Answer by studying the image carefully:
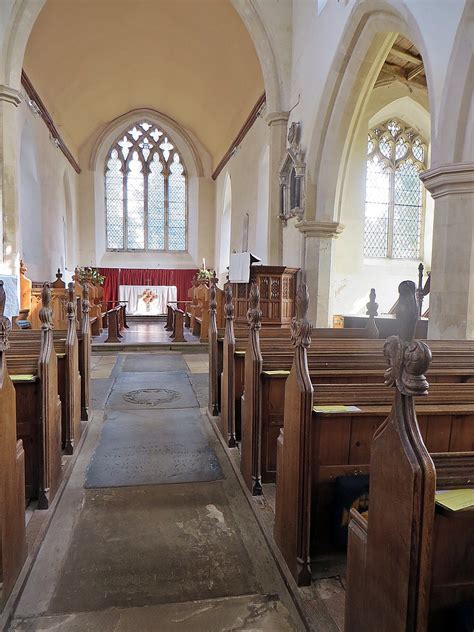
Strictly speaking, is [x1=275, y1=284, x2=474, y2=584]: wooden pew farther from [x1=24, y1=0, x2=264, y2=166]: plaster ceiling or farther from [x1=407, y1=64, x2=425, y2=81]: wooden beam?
[x1=24, y1=0, x2=264, y2=166]: plaster ceiling

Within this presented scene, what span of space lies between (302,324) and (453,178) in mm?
3028

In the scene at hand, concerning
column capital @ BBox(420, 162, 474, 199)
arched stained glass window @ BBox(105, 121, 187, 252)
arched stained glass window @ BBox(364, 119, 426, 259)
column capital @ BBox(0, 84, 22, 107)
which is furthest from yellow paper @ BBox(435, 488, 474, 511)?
arched stained glass window @ BBox(105, 121, 187, 252)

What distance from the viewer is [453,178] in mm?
4195

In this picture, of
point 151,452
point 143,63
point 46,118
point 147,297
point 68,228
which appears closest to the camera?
point 151,452

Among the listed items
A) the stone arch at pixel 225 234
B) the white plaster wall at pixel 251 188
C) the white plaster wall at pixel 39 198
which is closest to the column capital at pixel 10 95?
the white plaster wall at pixel 39 198

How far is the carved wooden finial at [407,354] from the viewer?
1.04m

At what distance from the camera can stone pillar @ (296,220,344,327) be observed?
7.68 meters

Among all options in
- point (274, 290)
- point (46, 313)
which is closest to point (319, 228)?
point (274, 290)

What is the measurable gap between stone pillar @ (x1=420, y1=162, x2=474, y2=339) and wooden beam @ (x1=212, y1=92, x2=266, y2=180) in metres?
7.01

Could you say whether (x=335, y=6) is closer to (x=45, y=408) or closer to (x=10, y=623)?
(x=45, y=408)

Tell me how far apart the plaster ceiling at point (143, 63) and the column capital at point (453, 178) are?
24.9 feet

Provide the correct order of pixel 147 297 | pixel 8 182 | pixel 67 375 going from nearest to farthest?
pixel 67 375 → pixel 8 182 → pixel 147 297

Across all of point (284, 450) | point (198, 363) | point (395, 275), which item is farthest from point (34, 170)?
point (284, 450)

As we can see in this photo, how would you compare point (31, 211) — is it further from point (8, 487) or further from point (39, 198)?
point (8, 487)
